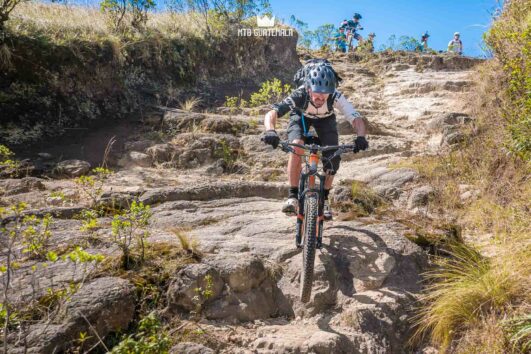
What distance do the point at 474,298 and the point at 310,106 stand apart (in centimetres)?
258

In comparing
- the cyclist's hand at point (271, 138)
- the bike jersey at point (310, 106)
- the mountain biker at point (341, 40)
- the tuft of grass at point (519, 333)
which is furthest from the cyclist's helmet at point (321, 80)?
the mountain biker at point (341, 40)

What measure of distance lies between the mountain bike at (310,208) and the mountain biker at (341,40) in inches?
694

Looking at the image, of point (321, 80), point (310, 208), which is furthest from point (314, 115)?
point (310, 208)

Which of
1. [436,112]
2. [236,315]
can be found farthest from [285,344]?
[436,112]

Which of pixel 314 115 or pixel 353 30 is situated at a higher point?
pixel 353 30

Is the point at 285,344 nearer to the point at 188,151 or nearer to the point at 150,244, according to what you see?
the point at 150,244

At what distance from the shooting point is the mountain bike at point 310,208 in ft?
10.9

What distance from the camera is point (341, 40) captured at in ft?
68.0

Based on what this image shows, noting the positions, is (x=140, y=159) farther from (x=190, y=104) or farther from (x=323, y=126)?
(x=323, y=126)

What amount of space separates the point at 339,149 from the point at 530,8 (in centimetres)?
598

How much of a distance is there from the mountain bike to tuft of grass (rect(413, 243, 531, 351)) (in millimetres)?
1041

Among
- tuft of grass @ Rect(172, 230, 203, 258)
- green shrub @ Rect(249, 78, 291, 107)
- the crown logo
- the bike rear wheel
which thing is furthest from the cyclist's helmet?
the crown logo

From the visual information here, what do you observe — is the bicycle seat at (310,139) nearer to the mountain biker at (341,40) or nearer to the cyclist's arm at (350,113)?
the cyclist's arm at (350,113)

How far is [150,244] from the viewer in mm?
3770
